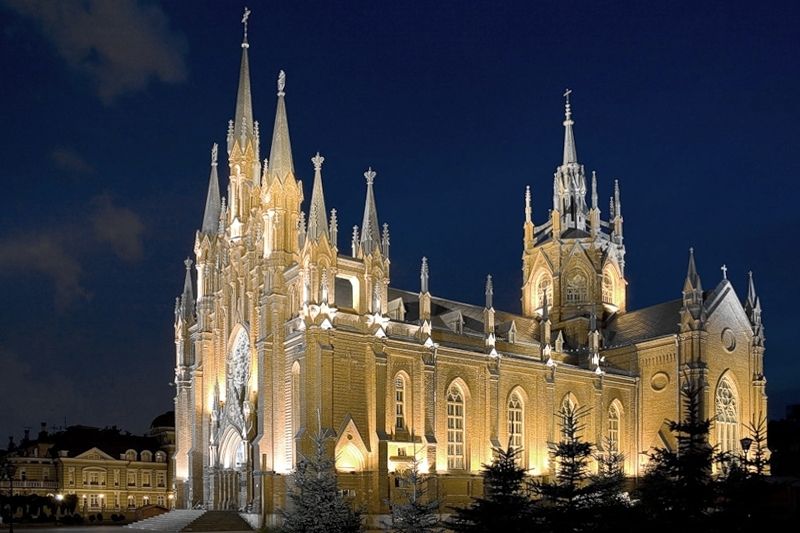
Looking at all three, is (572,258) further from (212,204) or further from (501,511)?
(501,511)

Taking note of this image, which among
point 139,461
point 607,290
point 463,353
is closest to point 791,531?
point 463,353

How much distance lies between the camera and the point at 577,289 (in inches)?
3105

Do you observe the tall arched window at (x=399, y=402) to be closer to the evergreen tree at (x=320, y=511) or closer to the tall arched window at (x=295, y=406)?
the tall arched window at (x=295, y=406)

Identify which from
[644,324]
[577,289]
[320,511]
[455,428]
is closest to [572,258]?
[577,289]

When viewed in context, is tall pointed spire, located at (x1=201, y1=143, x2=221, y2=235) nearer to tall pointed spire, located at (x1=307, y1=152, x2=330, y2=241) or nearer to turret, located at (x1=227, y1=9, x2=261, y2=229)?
turret, located at (x1=227, y1=9, x2=261, y2=229)

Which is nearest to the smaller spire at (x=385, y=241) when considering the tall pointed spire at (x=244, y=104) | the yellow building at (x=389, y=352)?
the yellow building at (x=389, y=352)

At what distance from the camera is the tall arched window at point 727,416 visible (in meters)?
71.2

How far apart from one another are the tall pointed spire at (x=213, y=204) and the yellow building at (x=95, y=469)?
2790 cm

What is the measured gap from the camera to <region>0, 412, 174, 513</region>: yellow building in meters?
85.3

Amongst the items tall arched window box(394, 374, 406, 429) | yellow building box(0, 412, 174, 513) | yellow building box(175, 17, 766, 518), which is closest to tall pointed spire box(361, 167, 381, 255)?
yellow building box(175, 17, 766, 518)

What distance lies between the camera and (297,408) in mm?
53156

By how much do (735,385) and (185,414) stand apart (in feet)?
139

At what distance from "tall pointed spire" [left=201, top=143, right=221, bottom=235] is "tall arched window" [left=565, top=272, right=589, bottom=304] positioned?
30309 millimetres

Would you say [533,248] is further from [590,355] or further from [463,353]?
[463,353]
